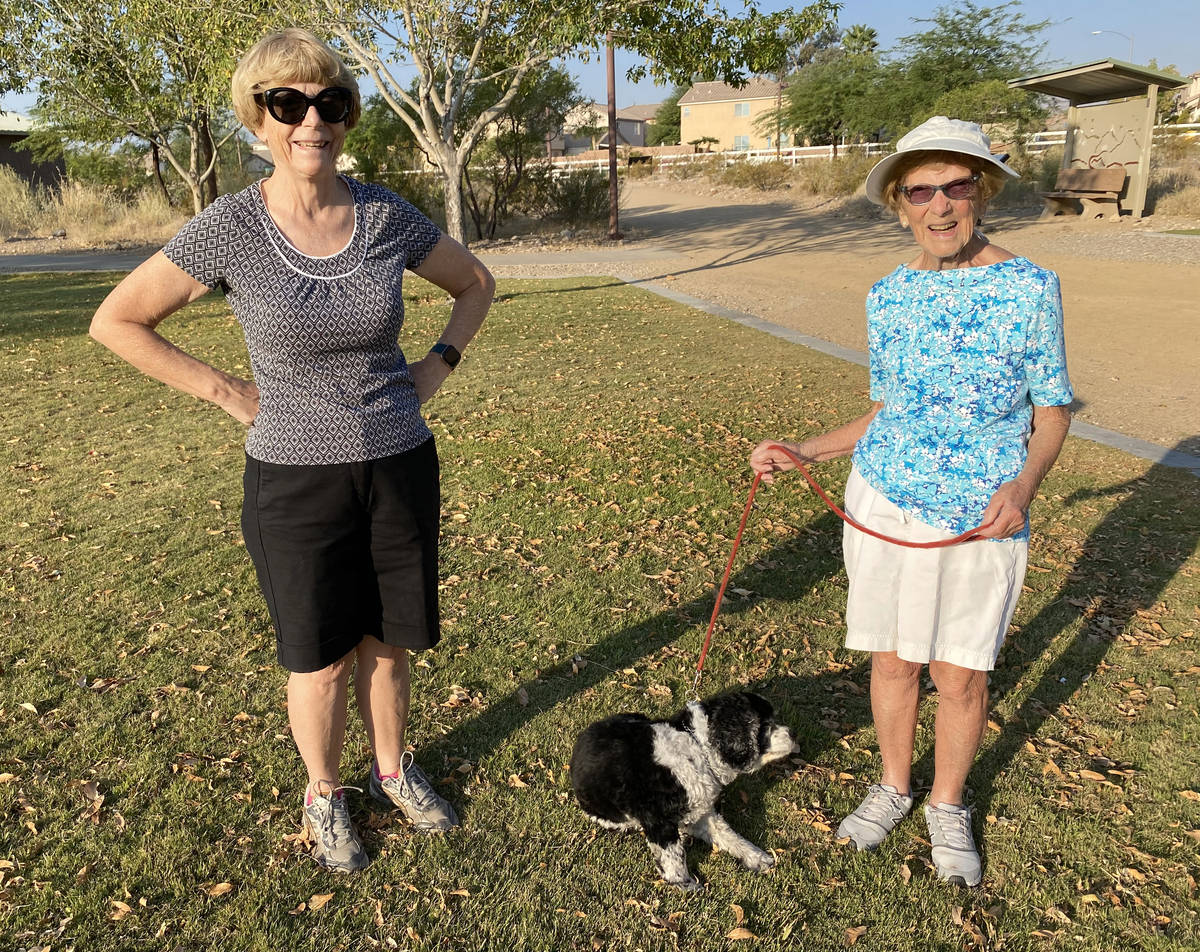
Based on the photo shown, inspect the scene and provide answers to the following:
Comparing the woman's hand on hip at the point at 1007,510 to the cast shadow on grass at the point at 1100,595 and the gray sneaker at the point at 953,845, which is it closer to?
the gray sneaker at the point at 953,845

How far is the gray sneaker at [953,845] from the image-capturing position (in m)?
2.79

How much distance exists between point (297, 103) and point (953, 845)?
298cm

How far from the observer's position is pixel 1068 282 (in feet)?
50.4

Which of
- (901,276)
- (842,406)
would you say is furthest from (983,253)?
(842,406)

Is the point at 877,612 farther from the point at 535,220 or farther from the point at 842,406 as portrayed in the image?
the point at 535,220

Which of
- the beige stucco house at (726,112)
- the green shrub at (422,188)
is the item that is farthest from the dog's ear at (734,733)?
the beige stucco house at (726,112)

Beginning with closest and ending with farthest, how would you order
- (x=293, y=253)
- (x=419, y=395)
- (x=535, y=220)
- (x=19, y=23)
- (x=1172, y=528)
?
(x=293, y=253) < (x=419, y=395) < (x=1172, y=528) < (x=19, y=23) < (x=535, y=220)

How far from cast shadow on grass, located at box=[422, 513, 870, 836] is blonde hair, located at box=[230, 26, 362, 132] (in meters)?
2.41

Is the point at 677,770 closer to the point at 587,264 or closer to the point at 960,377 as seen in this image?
the point at 960,377

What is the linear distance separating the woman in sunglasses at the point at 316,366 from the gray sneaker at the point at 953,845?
178cm

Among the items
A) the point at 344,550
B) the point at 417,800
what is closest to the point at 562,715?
the point at 417,800

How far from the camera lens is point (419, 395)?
8.67 ft

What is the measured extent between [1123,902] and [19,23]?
26.4 meters

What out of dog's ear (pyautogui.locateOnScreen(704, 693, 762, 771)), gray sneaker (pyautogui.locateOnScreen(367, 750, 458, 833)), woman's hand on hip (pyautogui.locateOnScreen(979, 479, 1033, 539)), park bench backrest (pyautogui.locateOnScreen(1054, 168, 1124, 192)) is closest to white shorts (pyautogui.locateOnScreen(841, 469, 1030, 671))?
woman's hand on hip (pyautogui.locateOnScreen(979, 479, 1033, 539))
